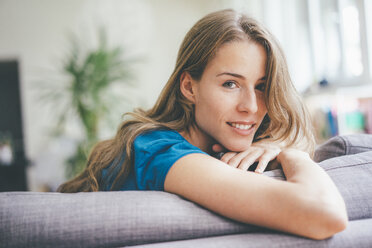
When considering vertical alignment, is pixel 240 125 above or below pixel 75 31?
below

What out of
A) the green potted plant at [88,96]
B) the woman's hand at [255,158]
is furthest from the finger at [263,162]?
the green potted plant at [88,96]

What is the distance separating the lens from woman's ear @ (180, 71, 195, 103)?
3.56 feet

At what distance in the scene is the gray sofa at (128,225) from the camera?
0.57 m

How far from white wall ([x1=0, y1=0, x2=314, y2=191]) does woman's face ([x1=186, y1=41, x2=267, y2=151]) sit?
386 cm

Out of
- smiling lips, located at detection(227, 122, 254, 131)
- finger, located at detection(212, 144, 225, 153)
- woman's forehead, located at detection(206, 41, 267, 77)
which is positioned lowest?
finger, located at detection(212, 144, 225, 153)

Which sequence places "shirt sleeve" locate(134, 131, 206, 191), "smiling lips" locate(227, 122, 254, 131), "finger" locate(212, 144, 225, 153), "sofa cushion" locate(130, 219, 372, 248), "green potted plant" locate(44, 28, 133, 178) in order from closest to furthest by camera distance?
1. "sofa cushion" locate(130, 219, 372, 248)
2. "shirt sleeve" locate(134, 131, 206, 191)
3. "smiling lips" locate(227, 122, 254, 131)
4. "finger" locate(212, 144, 225, 153)
5. "green potted plant" locate(44, 28, 133, 178)

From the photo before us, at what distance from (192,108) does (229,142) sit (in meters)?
0.19

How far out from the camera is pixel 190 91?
1.10 metres

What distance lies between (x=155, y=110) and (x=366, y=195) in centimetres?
70

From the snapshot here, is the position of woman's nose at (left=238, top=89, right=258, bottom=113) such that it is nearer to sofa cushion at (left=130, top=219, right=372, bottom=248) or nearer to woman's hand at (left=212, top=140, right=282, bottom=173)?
woman's hand at (left=212, top=140, right=282, bottom=173)

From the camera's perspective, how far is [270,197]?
0.61 meters

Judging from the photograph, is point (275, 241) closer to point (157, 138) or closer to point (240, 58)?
point (157, 138)

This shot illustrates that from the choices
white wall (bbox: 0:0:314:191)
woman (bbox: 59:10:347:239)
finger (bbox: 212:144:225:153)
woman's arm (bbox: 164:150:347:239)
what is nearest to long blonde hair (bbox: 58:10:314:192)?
woman (bbox: 59:10:347:239)

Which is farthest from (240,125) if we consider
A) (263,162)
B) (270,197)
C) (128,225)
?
(128,225)
